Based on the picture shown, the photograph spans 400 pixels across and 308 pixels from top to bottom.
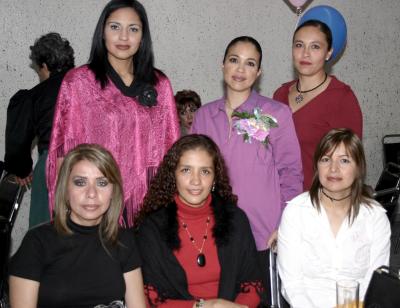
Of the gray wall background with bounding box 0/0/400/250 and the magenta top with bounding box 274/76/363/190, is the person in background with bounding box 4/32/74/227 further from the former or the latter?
the magenta top with bounding box 274/76/363/190

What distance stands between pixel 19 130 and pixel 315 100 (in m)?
1.86

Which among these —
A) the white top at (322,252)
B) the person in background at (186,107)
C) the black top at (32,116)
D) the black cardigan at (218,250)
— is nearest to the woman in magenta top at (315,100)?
the white top at (322,252)

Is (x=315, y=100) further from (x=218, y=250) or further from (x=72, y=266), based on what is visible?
(x=72, y=266)

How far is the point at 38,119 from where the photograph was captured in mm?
3609

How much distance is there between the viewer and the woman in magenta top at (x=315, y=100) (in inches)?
122

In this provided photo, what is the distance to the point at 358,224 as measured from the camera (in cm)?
254

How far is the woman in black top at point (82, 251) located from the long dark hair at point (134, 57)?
613mm

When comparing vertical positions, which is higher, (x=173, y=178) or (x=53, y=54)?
(x=53, y=54)

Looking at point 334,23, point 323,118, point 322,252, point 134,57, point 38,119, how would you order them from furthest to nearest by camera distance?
point 334,23
point 38,119
point 323,118
point 134,57
point 322,252

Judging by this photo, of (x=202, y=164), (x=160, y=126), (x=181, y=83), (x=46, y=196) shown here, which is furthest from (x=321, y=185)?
(x=181, y=83)

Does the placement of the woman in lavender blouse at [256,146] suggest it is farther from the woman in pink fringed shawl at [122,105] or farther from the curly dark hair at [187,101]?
the curly dark hair at [187,101]

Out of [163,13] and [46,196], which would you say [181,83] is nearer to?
[163,13]

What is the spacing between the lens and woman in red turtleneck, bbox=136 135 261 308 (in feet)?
7.93

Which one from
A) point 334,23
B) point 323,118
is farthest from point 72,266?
point 334,23
